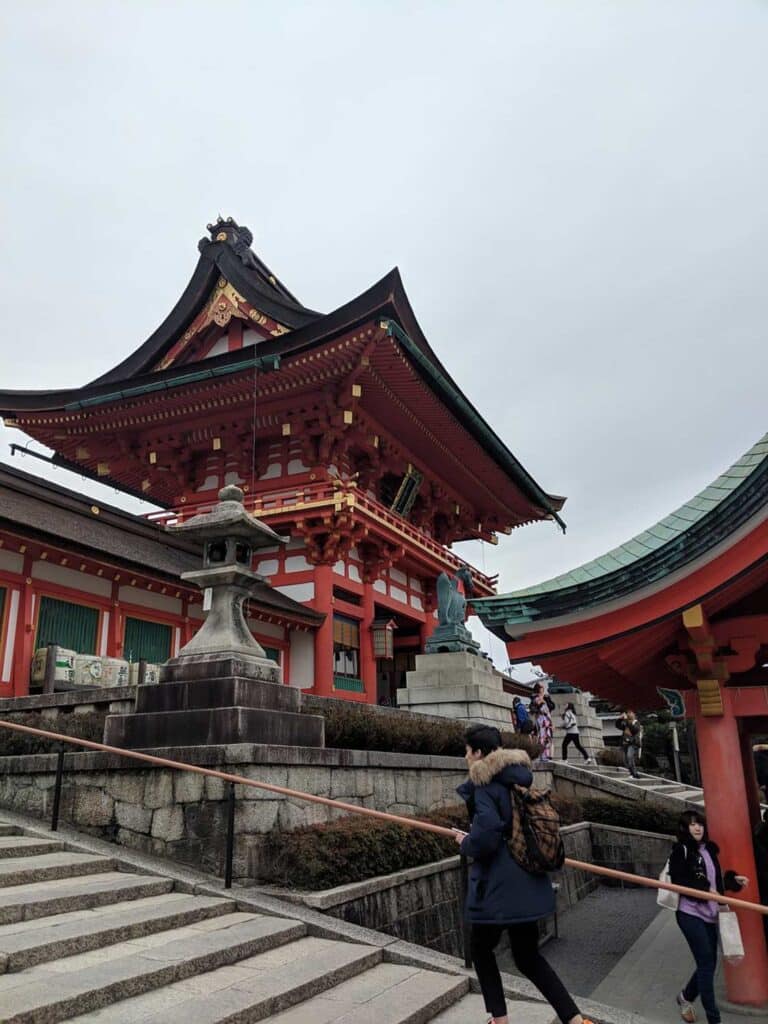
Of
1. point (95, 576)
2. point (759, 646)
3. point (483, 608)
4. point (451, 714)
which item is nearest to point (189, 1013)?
point (483, 608)

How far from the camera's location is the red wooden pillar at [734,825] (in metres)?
6.63

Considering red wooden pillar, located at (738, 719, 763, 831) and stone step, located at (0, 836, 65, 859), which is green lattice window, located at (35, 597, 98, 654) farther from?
red wooden pillar, located at (738, 719, 763, 831)

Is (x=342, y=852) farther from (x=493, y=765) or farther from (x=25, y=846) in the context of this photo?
(x=493, y=765)

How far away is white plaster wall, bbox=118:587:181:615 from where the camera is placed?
49.9 ft

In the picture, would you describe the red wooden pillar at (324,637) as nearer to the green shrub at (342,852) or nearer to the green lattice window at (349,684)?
the green lattice window at (349,684)

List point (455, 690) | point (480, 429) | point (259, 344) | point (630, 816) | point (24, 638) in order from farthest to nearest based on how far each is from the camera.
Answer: point (480, 429) < point (259, 344) < point (630, 816) < point (455, 690) < point (24, 638)

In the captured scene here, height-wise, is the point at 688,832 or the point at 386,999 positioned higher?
the point at 688,832

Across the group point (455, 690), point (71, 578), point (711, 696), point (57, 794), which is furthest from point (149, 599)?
point (711, 696)

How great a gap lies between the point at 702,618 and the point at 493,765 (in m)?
2.85

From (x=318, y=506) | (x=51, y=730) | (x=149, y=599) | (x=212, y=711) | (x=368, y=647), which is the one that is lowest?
(x=51, y=730)

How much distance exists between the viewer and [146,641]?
51.4ft

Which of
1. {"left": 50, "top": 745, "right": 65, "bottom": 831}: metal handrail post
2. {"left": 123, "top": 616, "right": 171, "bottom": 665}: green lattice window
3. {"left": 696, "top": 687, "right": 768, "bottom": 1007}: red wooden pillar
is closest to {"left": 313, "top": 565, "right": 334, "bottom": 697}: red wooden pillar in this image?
{"left": 123, "top": 616, "right": 171, "bottom": 665}: green lattice window

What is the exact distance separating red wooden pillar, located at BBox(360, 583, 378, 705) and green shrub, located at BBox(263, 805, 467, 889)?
42.8 ft

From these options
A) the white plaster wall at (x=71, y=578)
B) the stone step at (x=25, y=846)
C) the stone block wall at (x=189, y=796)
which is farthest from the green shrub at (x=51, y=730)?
the white plaster wall at (x=71, y=578)
